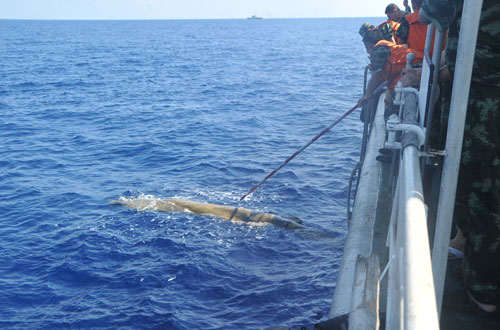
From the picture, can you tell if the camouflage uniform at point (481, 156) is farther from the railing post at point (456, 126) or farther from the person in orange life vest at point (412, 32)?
the person in orange life vest at point (412, 32)

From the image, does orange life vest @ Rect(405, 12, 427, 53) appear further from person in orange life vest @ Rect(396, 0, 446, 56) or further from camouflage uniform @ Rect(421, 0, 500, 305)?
camouflage uniform @ Rect(421, 0, 500, 305)

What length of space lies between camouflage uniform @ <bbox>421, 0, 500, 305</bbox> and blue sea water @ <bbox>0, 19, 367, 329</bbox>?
4.70 meters

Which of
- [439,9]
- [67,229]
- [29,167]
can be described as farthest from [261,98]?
[439,9]

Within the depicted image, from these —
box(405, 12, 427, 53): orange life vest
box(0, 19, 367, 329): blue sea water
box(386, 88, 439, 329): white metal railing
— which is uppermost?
box(405, 12, 427, 53): orange life vest

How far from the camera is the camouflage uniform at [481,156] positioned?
2.48 meters

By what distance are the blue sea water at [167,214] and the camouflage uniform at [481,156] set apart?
4.70 meters

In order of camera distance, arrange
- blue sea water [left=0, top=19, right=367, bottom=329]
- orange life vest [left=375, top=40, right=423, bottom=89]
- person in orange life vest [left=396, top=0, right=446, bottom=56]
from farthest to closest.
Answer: blue sea water [left=0, top=19, right=367, bottom=329] < orange life vest [left=375, top=40, right=423, bottom=89] < person in orange life vest [left=396, top=0, right=446, bottom=56]

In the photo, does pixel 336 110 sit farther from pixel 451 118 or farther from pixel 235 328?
pixel 451 118

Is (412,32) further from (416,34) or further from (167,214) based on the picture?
(167,214)

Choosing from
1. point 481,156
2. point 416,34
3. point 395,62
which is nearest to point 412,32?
point 416,34

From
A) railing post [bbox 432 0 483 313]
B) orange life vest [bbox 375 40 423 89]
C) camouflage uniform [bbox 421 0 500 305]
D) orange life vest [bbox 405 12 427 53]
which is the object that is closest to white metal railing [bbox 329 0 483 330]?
railing post [bbox 432 0 483 313]

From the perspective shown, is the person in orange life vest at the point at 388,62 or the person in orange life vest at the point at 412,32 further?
the person in orange life vest at the point at 388,62

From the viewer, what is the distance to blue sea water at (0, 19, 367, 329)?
7.96 meters

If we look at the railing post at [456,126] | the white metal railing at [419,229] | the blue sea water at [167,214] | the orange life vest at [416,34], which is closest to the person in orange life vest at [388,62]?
the orange life vest at [416,34]
